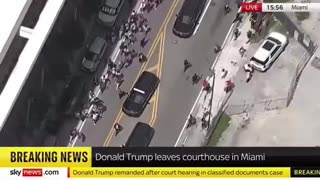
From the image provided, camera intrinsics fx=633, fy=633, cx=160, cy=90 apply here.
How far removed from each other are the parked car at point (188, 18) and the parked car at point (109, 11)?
655 mm

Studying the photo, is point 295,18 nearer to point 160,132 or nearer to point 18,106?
point 160,132

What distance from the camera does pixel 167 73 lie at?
6879 mm

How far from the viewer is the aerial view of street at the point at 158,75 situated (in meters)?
6.54

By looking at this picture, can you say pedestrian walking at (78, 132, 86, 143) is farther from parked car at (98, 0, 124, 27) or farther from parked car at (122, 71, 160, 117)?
parked car at (98, 0, 124, 27)


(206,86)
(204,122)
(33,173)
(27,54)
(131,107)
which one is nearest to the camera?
(33,173)

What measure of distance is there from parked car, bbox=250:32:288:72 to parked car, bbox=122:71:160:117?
1.11 meters

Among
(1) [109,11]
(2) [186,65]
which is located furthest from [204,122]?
(1) [109,11]

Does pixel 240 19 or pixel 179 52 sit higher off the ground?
pixel 240 19

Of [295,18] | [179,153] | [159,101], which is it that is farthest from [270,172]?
[295,18]

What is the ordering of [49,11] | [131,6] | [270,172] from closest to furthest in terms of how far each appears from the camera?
[270,172]
[49,11]
[131,6]

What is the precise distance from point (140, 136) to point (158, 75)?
712 millimetres

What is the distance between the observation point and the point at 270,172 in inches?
241

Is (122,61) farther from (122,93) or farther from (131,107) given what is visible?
(131,107)

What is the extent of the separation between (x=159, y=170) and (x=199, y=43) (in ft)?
5.20
